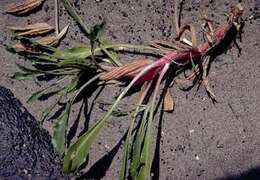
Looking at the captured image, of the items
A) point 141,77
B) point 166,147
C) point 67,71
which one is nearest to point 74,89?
point 67,71

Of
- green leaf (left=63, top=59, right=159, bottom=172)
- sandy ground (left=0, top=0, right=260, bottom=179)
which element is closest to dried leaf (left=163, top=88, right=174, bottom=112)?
sandy ground (left=0, top=0, right=260, bottom=179)

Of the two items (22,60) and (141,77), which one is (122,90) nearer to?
(141,77)

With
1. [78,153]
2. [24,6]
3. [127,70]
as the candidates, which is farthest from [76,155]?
[24,6]

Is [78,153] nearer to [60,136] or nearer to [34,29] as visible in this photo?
[60,136]

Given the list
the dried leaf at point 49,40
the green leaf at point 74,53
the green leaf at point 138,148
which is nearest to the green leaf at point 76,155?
the green leaf at point 138,148

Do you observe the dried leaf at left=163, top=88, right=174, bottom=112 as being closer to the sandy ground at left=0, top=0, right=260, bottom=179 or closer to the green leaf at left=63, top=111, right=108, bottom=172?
the sandy ground at left=0, top=0, right=260, bottom=179

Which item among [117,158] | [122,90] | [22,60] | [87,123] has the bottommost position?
[117,158]

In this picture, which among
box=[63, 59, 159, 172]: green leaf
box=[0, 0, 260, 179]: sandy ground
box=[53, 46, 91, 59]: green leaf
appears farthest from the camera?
box=[0, 0, 260, 179]: sandy ground

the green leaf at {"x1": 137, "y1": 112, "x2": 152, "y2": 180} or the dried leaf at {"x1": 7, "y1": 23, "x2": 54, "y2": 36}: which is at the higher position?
the dried leaf at {"x1": 7, "y1": 23, "x2": 54, "y2": 36}

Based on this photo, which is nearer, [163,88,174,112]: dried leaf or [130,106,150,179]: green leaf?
[130,106,150,179]: green leaf
